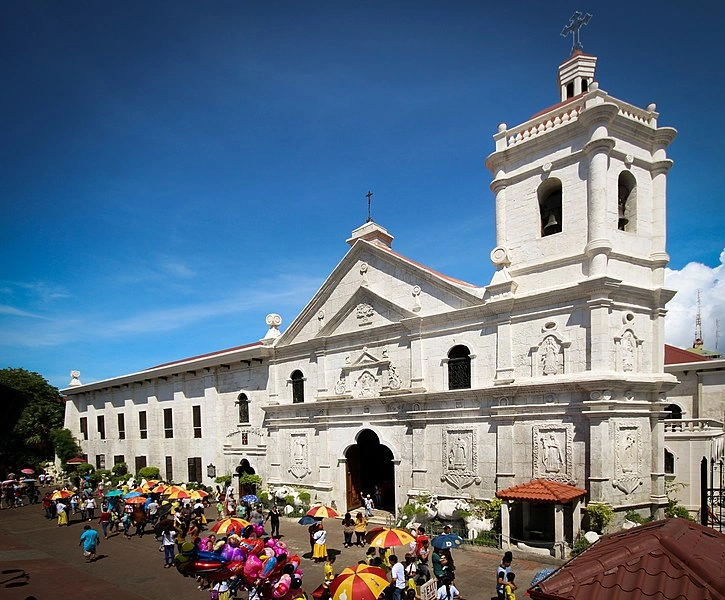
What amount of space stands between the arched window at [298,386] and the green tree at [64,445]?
28773 mm

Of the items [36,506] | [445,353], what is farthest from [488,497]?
[36,506]

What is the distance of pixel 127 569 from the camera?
17375mm

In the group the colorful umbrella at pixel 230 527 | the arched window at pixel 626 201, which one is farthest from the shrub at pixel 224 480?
the arched window at pixel 626 201

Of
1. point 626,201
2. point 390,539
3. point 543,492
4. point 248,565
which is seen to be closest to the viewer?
point 248,565

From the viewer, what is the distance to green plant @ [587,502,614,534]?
15258 mm

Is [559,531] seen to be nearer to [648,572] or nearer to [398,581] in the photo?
[398,581]

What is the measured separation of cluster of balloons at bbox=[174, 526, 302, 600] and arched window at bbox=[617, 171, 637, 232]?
15.9m

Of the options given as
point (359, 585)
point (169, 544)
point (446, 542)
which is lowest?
point (169, 544)

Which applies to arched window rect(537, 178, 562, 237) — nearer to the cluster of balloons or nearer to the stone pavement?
the stone pavement

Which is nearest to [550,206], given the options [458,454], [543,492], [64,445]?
[458,454]

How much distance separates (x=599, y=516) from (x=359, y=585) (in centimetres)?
927

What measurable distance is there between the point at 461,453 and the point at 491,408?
232 cm

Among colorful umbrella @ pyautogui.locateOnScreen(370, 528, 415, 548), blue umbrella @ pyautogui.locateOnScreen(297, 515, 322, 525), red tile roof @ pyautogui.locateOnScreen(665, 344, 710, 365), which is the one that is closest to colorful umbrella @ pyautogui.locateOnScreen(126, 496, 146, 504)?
blue umbrella @ pyautogui.locateOnScreen(297, 515, 322, 525)

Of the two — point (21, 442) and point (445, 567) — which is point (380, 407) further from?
point (21, 442)
